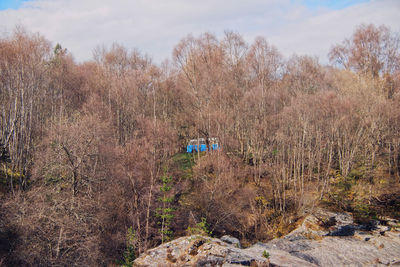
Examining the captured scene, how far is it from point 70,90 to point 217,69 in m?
16.5

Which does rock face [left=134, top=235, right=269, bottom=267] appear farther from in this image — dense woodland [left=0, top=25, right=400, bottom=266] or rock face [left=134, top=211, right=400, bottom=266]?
dense woodland [left=0, top=25, right=400, bottom=266]

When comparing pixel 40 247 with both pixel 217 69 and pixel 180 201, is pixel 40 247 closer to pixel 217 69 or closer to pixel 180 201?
pixel 180 201

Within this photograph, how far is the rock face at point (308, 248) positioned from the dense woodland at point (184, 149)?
1815 millimetres

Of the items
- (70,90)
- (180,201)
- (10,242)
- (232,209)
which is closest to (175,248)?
(10,242)

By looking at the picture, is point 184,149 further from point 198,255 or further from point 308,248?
point 198,255

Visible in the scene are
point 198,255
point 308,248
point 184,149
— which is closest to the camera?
point 198,255

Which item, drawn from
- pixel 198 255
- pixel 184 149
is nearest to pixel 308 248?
pixel 198 255

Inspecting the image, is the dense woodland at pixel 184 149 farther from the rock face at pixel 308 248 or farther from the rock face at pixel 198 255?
the rock face at pixel 198 255

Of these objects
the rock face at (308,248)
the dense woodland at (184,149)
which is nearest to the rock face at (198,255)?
the rock face at (308,248)

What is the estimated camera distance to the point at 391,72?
35250 millimetres

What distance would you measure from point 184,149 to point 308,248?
21.4 m

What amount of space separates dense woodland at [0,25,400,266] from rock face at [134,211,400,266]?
1.81m

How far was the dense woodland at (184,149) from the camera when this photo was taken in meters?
17.4

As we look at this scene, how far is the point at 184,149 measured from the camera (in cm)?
3688
